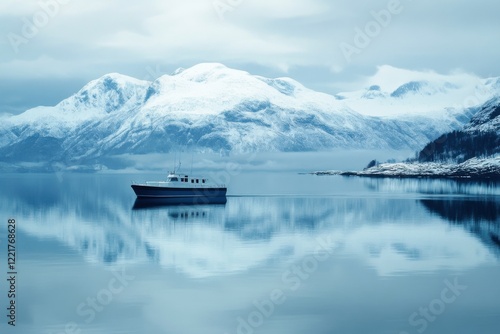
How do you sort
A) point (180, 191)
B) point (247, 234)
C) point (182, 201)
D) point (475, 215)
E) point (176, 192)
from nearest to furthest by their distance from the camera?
point (247, 234) < point (475, 215) < point (182, 201) < point (176, 192) < point (180, 191)

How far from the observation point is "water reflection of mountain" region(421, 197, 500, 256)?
262ft

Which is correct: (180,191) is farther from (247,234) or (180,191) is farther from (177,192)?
(247,234)

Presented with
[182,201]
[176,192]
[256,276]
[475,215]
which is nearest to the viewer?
[256,276]

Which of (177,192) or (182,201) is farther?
(177,192)

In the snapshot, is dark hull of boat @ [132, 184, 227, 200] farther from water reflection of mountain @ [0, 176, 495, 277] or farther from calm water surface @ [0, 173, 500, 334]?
calm water surface @ [0, 173, 500, 334]

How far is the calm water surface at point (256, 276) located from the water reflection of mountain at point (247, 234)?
0.19 metres

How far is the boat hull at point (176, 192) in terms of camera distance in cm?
13488

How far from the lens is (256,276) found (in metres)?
53.1

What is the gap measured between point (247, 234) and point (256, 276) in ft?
94.4

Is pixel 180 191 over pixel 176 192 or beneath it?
over

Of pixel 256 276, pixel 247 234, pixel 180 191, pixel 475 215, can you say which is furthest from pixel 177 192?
pixel 256 276

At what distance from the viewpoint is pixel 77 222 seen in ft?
318

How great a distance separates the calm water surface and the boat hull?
3565 centimetres

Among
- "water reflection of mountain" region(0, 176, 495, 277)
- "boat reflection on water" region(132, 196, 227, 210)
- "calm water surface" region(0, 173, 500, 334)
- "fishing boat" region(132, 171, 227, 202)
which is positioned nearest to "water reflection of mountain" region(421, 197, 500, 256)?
"calm water surface" region(0, 173, 500, 334)
